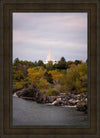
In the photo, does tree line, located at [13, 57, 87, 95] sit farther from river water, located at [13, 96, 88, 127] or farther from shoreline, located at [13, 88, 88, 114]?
river water, located at [13, 96, 88, 127]

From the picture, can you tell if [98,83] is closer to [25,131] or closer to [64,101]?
[64,101]

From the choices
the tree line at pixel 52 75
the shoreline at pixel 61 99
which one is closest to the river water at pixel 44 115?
the shoreline at pixel 61 99

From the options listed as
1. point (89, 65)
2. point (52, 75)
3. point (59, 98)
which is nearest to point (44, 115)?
point (59, 98)

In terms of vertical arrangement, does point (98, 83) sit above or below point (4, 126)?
above

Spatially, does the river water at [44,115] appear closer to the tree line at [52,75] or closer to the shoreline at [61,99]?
the shoreline at [61,99]

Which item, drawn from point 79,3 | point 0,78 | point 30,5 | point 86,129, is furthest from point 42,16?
point 86,129

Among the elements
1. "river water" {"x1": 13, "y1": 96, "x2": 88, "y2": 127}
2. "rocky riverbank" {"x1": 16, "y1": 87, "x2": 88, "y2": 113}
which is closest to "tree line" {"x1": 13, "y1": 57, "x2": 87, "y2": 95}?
"rocky riverbank" {"x1": 16, "y1": 87, "x2": 88, "y2": 113}
